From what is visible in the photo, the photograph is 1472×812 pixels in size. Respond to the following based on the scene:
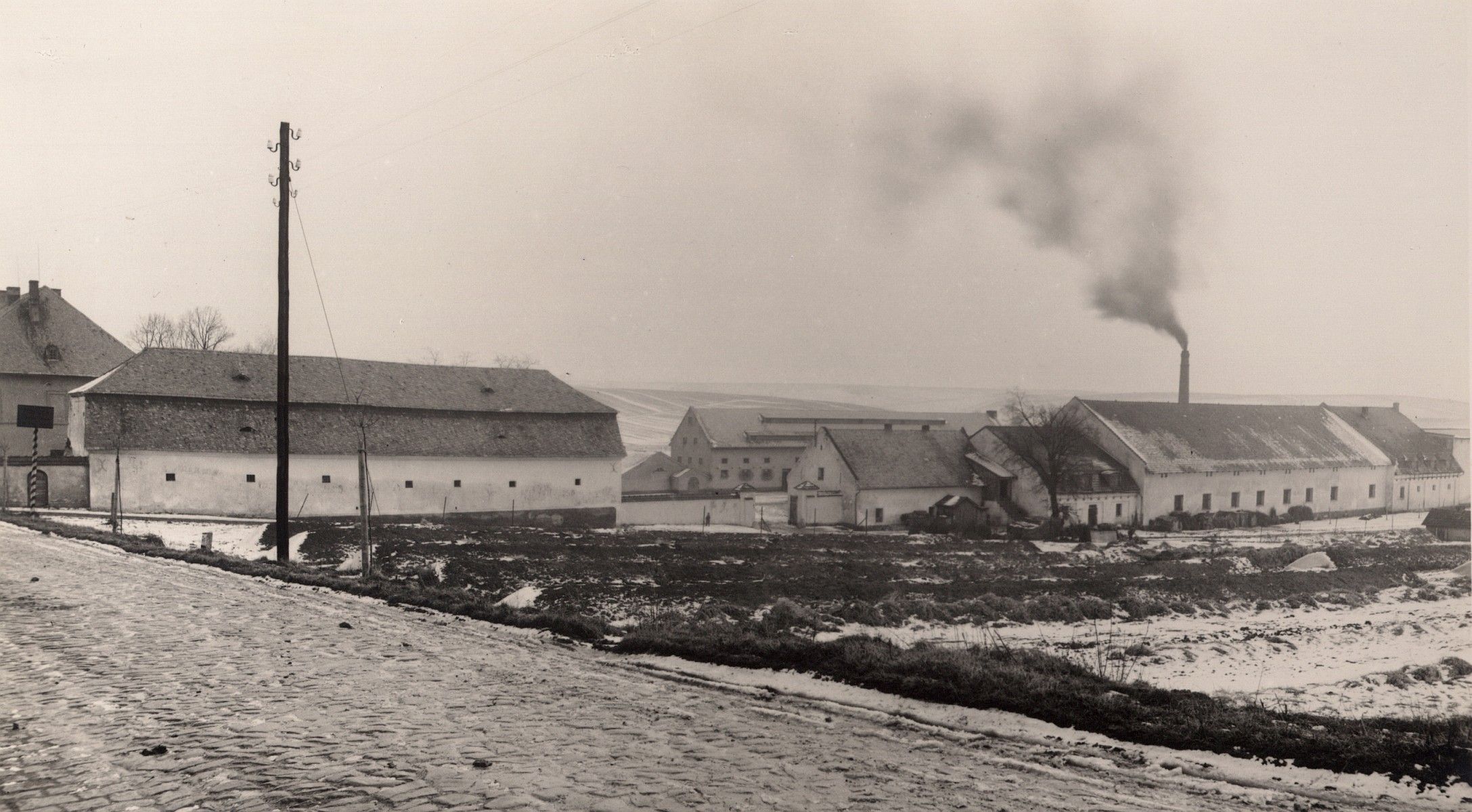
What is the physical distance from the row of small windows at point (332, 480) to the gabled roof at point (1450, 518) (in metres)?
36.6

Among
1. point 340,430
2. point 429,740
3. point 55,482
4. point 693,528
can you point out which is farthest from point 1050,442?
point 55,482

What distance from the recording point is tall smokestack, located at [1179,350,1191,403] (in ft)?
115

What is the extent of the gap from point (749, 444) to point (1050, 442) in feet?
106

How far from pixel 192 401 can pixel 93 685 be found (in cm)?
3632

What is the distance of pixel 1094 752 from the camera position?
26.1 feet

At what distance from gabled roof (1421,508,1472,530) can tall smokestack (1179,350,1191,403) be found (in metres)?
9.57

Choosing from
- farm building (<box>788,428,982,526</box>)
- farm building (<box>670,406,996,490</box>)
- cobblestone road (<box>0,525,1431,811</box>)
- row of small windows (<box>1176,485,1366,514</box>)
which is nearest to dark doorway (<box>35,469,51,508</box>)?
cobblestone road (<box>0,525,1431,811</box>)

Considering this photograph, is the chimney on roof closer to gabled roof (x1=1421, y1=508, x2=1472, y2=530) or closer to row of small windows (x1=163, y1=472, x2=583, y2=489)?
gabled roof (x1=1421, y1=508, x2=1472, y2=530)

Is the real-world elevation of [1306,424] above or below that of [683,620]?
above

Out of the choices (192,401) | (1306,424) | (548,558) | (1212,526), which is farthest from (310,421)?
(1306,424)

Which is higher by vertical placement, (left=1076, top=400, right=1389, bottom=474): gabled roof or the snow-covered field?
(left=1076, top=400, right=1389, bottom=474): gabled roof

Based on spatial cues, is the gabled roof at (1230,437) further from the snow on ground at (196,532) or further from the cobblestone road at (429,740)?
the cobblestone road at (429,740)

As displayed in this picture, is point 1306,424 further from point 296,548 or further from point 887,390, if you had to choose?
point 296,548

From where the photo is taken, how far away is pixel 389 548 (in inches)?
1082
